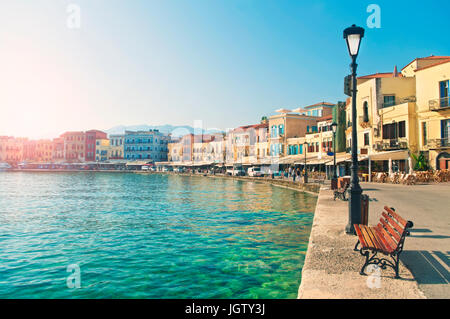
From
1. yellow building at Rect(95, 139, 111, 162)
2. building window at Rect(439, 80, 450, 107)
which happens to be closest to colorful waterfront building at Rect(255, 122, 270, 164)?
building window at Rect(439, 80, 450, 107)

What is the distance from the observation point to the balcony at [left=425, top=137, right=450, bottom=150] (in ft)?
81.0

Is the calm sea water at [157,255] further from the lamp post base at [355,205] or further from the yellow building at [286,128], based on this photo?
the yellow building at [286,128]

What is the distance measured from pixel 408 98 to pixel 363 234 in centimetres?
3069

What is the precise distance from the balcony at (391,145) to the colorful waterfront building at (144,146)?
3415 inches

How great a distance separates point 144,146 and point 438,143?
3752 inches

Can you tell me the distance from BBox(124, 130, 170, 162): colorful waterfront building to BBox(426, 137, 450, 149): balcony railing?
91706mm

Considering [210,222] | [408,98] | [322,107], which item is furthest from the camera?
[322,107]

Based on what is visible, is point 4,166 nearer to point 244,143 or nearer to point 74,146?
point 74,146

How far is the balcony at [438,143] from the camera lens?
2469 centimetres

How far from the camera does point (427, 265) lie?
5074mm

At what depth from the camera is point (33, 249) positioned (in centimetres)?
1025

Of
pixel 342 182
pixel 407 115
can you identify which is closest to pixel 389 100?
pixel 407 115

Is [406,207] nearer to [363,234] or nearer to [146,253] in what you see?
[363,234]
